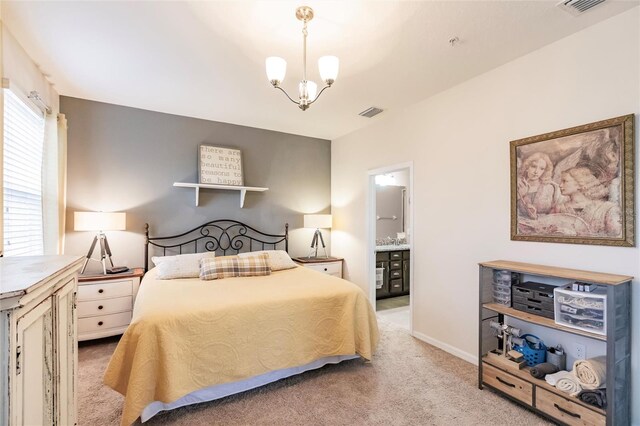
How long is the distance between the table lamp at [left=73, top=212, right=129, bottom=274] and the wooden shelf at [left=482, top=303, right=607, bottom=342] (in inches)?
150

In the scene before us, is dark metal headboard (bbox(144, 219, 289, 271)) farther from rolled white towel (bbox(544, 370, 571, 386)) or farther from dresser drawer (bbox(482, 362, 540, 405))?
rolled white towel (bbox(544, 370, 571, 386))

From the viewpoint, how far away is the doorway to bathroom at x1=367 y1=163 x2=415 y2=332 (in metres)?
4.28

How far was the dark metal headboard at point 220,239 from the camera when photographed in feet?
12.7

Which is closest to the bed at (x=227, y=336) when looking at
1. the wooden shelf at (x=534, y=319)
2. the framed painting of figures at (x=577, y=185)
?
the wooden shelf at (x=534, y=319)

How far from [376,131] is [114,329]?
4003 millimetres

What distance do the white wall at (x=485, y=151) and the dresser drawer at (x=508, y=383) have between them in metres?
0.48

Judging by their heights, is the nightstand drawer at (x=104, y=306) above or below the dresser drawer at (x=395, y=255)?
below

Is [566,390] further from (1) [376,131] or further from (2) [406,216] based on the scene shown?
(2) [406,216]

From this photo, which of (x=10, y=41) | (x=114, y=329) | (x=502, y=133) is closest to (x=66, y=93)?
(x=10, y=41)

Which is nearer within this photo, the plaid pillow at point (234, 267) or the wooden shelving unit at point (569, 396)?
the wooden shelving unit at point (569, 396)

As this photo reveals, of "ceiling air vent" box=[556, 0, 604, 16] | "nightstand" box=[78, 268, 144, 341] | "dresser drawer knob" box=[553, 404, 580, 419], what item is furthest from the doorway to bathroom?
"nightstand" box=[78, 268, 144, 341]

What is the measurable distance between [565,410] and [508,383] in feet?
1.17

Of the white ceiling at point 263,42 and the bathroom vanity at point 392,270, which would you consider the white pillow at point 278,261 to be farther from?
the white ceiling at point 263,42

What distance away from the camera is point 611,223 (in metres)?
1.97
